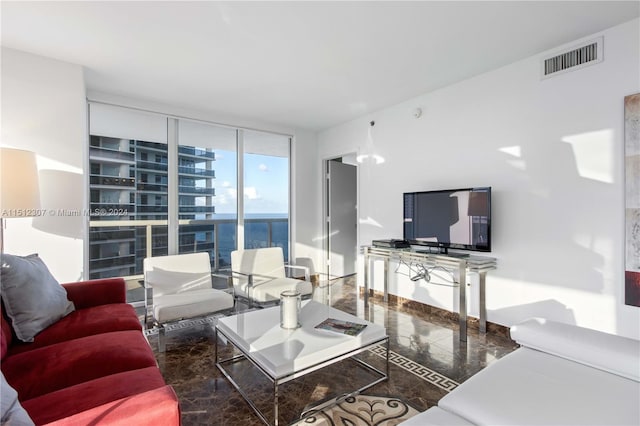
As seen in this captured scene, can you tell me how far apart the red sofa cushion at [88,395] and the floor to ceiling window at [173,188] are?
114 inches

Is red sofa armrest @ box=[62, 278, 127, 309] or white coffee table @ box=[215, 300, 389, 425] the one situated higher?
red sofa armrest @ box=[62, 278, 127, 309]

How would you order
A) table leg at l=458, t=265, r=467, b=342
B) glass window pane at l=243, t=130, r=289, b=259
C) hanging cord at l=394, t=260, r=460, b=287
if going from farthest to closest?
1. glass window pane at l=243, t=130, r=289, b=259
2. hanging cord at l=394, t=260, r=460, b=287
3. table leg at l=458, t=265, r=467, b=342

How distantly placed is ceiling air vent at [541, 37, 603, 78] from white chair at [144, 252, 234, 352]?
355 centimetres

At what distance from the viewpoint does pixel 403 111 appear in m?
4.04

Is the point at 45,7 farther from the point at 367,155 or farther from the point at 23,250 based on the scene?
the point at 367,155

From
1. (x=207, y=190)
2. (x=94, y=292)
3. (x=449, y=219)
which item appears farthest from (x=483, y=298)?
(x=207, y=190)

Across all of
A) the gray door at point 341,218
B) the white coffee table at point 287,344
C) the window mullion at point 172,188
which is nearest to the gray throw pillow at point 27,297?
the white coffee table at point 287,344

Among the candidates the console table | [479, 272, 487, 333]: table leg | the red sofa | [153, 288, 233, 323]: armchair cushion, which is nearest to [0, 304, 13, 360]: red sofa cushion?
the red sofa

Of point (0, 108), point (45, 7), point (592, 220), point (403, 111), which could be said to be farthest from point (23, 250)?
point (592, 220)

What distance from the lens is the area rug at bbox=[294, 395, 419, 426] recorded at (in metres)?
1.76

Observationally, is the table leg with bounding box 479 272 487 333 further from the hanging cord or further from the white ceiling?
the white ceiling

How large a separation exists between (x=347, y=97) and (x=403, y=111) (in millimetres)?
751

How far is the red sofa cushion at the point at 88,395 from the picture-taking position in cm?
116

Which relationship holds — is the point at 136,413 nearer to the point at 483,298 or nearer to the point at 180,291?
the point at 180,291
